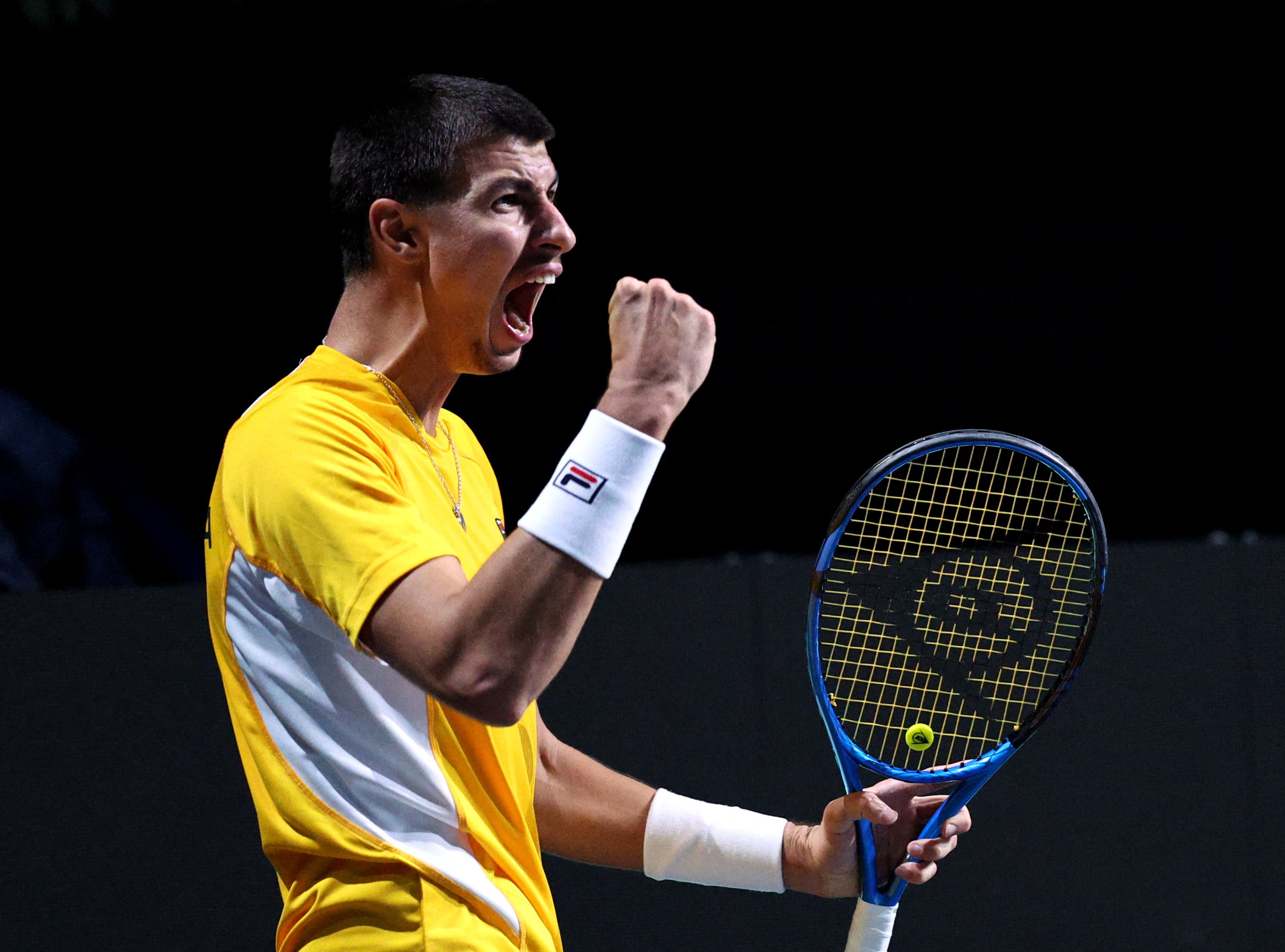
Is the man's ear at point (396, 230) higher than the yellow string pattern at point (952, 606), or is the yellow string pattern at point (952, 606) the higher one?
the man's ear at point (396, 230)

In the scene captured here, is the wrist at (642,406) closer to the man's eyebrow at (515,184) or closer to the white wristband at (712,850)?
the man's eyebrow at (515,184)

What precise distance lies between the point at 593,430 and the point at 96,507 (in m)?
2.39

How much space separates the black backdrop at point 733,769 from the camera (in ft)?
9.26

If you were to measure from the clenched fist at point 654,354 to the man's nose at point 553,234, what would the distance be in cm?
16

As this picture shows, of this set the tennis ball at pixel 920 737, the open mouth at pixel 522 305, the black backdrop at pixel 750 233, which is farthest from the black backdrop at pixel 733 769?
the open mouth at pixel 522 305

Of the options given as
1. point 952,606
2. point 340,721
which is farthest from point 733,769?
point 340,721

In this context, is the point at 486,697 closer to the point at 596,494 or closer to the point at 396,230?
the point at 596,494

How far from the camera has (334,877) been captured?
3.77 feet

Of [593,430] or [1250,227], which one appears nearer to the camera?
[593,430]

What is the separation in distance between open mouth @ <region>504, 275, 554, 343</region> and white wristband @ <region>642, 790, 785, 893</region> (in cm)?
52

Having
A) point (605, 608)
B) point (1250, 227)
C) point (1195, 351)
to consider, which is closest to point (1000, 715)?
point (605, 608)

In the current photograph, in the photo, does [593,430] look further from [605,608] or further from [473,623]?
[605,608]

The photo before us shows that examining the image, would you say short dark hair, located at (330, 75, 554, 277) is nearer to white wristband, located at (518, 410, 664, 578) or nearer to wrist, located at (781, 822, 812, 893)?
white wristband, located at (518, 410, 664, 578)

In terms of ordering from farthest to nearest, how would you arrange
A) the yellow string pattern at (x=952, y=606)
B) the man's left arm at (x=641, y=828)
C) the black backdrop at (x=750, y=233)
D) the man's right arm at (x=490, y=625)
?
the black backdrop at (x=750, y=233), the yellow string pattern at (x=952, y=606), the man's left arm at (x=641, y=828), the man's right arm at (x=490, y=625)
